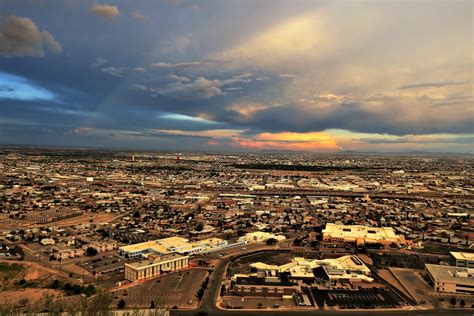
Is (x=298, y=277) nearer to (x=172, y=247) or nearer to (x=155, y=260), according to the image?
(x=155, y=260)

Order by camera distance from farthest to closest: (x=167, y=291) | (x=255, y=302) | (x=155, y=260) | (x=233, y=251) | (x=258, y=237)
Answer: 1. (x=258, y=237)
2. (x=233, y=251)
3. (x=155, y=260)
4. (x=167, y=291)
5. (x=255, y=302)

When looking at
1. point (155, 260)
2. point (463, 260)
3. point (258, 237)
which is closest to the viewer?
point (155, 260)

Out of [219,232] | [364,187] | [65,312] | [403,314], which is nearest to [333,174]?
[364,187]

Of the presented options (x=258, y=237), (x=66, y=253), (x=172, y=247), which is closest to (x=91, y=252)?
(x=66, y=253)

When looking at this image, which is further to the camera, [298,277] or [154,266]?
[154,266]

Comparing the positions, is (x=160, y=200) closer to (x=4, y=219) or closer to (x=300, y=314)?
(x=4, y=219)

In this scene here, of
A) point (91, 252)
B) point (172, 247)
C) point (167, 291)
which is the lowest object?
point (167, 291)
